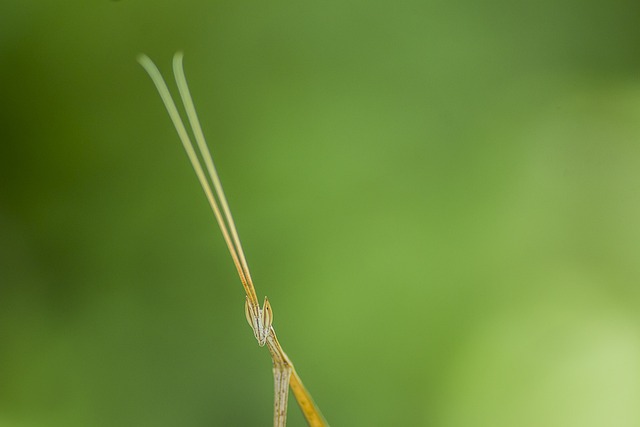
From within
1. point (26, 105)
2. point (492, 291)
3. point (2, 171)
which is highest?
point (26, 105)

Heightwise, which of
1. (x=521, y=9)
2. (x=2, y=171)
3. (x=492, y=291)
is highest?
(x=521, y=9)

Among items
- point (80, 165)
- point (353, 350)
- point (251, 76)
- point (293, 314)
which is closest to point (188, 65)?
point (251, 76)

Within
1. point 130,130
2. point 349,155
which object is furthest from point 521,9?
point 130,130

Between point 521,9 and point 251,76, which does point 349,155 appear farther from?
point 521,9

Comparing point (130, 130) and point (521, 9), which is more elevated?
point (521, 9)

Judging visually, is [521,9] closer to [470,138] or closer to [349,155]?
[470,138]

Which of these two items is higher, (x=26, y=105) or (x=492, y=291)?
(x=26, y=105)
